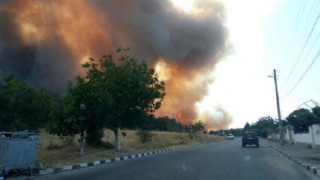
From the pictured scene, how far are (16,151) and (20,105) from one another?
20547 mm

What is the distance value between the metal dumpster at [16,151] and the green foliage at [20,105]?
18.7m

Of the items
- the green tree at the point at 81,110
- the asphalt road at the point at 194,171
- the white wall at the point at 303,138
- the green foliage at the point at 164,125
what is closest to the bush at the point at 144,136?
the white wall at the point at 303,138

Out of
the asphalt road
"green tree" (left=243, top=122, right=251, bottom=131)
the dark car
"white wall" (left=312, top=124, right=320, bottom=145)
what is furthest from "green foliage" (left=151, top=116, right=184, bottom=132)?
the asphalt road

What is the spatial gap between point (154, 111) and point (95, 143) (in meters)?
5.21

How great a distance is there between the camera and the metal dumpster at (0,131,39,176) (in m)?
12.4

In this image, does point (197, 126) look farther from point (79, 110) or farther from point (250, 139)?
point (79, 110)

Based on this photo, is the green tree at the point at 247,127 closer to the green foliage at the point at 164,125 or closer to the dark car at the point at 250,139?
the green foliage at the point at 164,125

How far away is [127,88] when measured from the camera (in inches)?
1112

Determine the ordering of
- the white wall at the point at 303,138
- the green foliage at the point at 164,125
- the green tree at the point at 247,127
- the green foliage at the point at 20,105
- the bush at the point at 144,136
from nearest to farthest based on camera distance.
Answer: the green foliage at the point at 20,105
the white wall at the point at 303,138
the bush at the point at 144,136
the green foliage at the point at 164,125
the green tree at the point at 247,127

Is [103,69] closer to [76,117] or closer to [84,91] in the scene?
[84,91]

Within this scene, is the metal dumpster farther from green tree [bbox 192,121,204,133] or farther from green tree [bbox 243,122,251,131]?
green tree [bbox 243,122,251,131]

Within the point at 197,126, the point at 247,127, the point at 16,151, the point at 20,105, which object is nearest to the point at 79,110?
the point at 20,105

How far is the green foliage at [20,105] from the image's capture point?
104 ft

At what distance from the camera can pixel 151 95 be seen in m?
29.0
